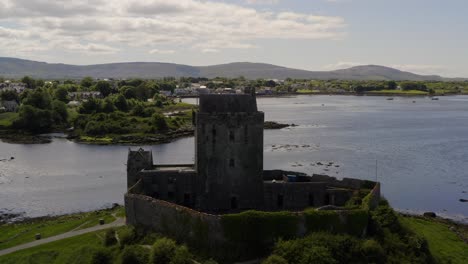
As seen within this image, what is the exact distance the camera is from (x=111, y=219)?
154 feet

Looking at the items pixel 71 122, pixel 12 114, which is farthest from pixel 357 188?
pixel 12 114

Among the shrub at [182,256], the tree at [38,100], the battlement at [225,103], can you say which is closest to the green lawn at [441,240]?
the battlement at [225,103]

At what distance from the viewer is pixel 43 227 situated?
49.6 meters

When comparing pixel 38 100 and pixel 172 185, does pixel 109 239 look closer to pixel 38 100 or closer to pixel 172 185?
pixel 172 185

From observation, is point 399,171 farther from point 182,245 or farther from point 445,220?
point 182,245

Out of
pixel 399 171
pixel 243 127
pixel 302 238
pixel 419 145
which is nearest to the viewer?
pixel 302 238

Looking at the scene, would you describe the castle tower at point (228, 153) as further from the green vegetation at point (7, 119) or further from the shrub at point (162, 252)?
the green vegetation at point (7, 119)

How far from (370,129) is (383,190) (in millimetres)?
72712

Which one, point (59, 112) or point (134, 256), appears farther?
point (59, 112)

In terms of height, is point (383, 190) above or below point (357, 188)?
below

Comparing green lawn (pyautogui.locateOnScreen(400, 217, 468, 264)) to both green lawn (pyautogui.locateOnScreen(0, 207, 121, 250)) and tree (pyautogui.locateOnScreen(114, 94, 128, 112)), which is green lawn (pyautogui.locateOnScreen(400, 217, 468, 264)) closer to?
green lawn (pyautogui.locateOnScreen(0, 207, 121, 250))

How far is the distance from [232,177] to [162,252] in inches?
398

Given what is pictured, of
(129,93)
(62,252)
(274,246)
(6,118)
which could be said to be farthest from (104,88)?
(274,246)

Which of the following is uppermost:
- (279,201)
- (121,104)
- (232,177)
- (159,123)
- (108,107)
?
(232,177)
